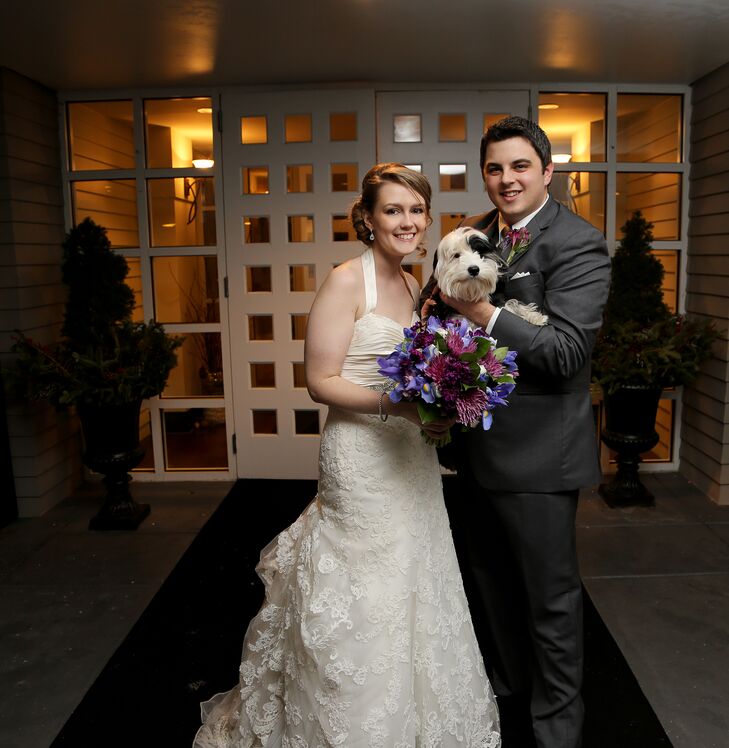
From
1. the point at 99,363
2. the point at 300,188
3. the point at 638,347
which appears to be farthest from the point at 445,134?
the point at 99,363

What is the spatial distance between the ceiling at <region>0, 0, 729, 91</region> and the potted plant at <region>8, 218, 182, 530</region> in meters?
1.02

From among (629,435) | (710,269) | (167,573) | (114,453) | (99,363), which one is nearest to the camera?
(167,573)

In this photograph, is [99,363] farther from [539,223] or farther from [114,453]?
[539,223]

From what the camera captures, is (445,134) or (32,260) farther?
(445,134)

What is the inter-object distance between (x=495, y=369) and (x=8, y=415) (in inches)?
145

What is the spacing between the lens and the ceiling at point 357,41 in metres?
3.41

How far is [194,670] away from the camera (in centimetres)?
299

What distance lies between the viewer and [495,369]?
1.90m

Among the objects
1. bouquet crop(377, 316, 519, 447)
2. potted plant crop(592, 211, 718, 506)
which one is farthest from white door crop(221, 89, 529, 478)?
bouquet crop(377, 316, 519, 447)

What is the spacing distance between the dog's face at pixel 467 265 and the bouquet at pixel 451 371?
0.17 meters

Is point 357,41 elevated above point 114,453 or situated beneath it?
elevated above

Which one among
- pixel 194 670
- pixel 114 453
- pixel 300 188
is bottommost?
pixel 194 670

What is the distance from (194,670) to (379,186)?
2061mm

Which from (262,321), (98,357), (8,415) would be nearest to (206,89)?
(262,321)
